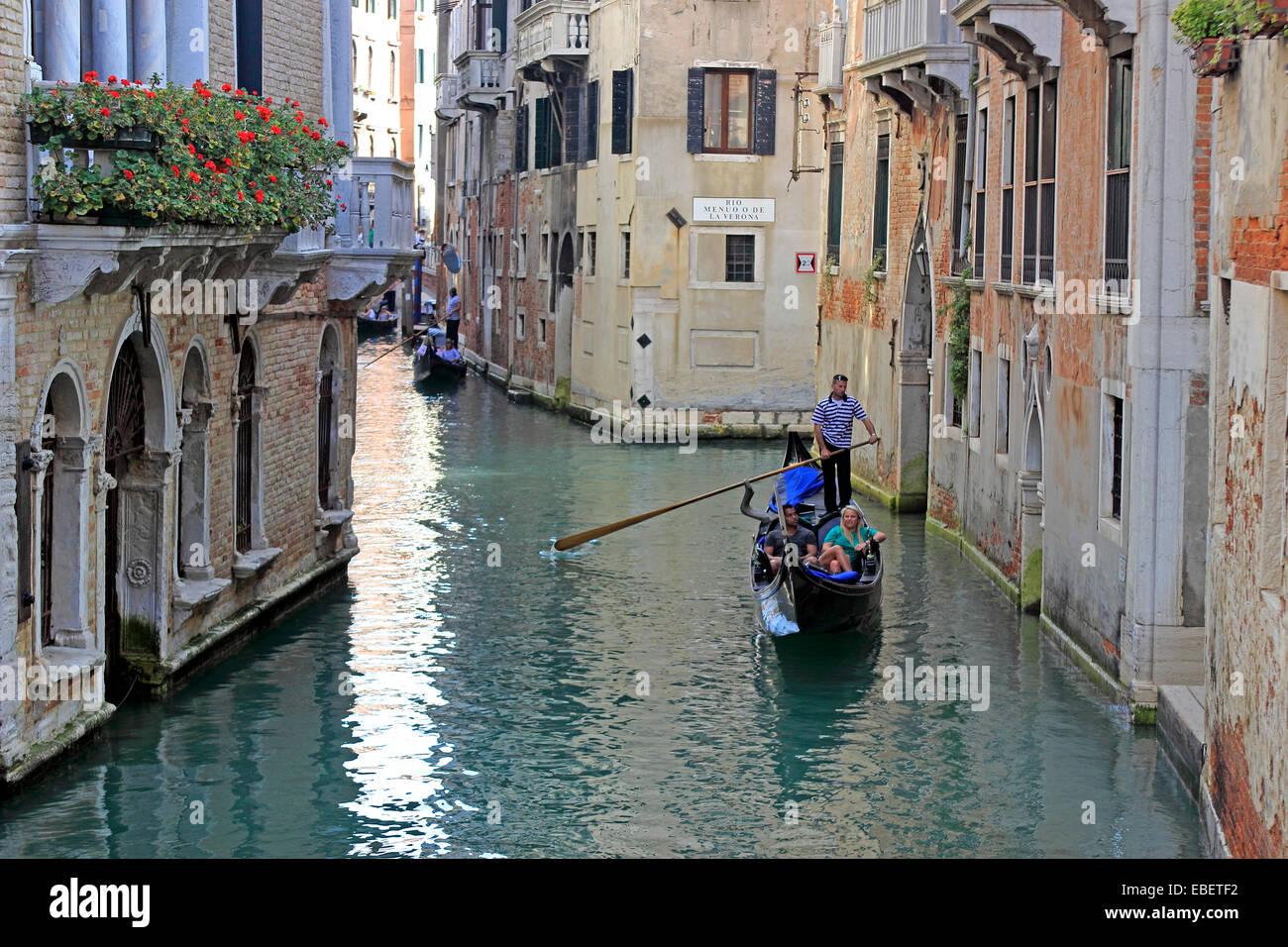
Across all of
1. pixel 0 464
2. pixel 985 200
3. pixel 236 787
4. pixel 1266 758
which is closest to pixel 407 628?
pixel 236 787

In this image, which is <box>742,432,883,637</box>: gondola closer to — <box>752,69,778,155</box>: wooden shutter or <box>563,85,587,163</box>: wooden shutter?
<box>752,69,778,155</box>: wooden shutter

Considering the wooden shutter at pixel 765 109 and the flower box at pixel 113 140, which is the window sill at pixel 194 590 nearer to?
the flower box at pixel 113 140

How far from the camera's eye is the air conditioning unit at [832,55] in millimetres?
23203

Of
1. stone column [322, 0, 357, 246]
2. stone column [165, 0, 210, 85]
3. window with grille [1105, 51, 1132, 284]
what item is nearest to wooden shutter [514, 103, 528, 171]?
stone column [322, 0, 357, 246]

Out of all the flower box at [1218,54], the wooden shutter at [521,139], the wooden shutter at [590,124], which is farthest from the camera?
the wooden shutter at [521,139]

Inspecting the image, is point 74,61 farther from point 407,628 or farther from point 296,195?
point 407,628

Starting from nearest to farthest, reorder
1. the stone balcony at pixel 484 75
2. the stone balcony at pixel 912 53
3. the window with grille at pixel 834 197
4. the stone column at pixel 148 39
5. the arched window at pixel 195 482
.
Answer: the stone column at pixel 148 39, the arched window at pixel 195 482, the stone balcony at pixel 912 53, the window with grille at pixel 834 197, the stone balcony at pixel 484 75

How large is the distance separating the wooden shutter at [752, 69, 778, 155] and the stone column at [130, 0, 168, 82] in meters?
16.5

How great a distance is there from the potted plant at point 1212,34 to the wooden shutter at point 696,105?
62.5ft

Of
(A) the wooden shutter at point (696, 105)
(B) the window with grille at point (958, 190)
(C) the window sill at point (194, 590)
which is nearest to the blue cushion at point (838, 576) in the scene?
(C) the window sill at point (194, 590)

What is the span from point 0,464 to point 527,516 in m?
10.9

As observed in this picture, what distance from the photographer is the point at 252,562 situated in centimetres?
1309

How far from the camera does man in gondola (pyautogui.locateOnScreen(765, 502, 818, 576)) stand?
14.2m

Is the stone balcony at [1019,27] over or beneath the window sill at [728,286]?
over
